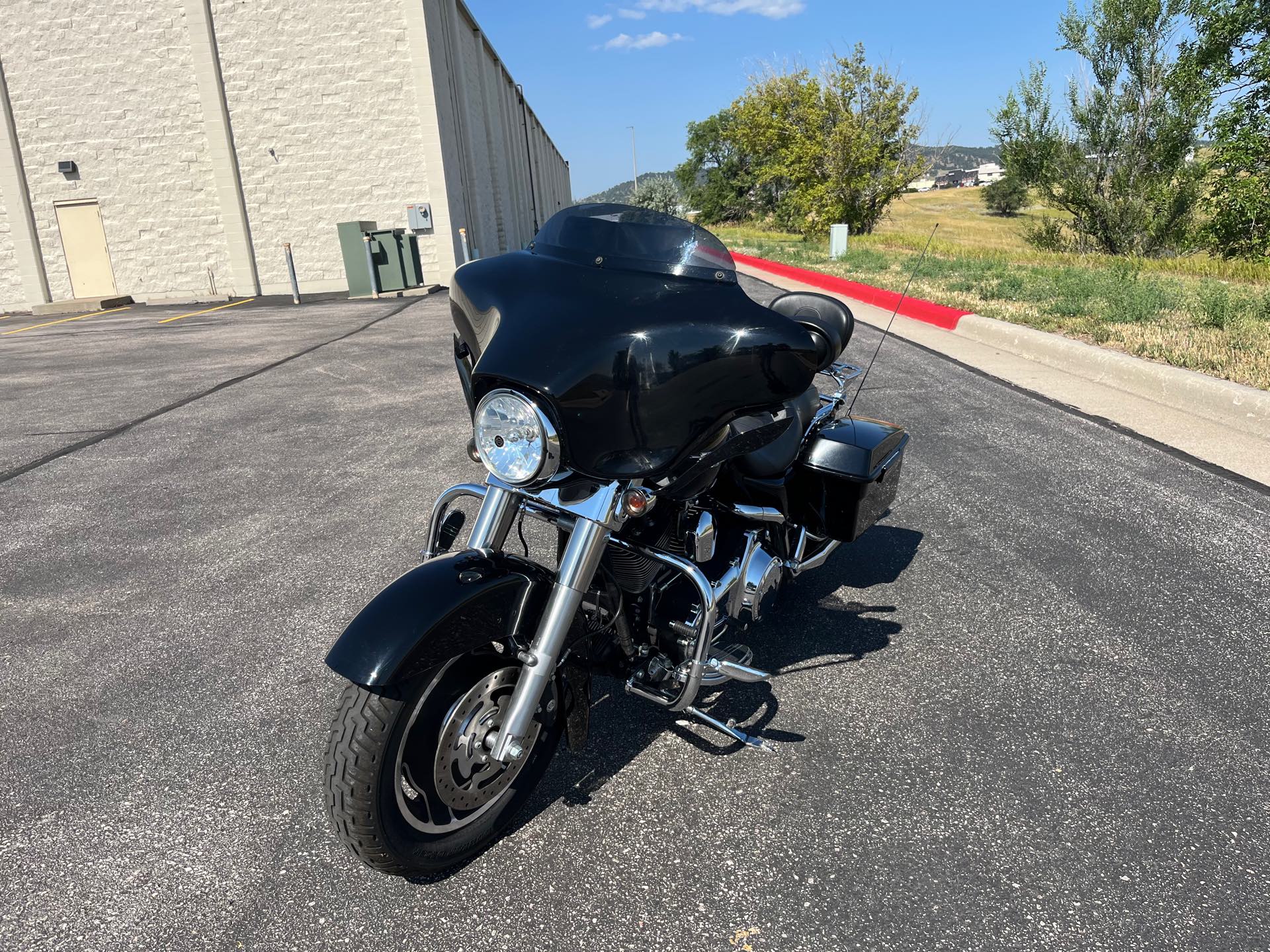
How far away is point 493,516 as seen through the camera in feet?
7.52

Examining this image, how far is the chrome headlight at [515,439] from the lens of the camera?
1899 millimetres

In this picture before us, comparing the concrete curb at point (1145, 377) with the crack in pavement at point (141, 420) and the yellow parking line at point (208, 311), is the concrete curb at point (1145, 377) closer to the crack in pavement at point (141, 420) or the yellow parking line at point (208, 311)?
the crack in pavement at point (141, 420)

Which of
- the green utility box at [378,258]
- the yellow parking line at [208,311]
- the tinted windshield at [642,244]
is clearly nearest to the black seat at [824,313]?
the tinted windshield at [642,244]

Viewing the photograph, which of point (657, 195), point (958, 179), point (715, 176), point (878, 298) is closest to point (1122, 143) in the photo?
point (878, 298)

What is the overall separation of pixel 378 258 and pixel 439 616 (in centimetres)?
1858

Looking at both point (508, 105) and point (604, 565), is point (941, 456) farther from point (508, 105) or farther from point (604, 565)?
point (508, 105)

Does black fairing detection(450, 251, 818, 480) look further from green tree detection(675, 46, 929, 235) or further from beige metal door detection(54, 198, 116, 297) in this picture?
green tree detection(675, 46, 929, 235)

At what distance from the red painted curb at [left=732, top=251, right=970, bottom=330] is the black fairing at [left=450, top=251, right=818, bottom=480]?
6.61 meters

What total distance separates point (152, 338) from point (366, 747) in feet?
43.2

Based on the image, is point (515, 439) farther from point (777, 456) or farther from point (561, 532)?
point (777, 456)

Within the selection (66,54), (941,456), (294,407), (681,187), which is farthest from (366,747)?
(681,187)

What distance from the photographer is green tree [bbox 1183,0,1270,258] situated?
762 inches

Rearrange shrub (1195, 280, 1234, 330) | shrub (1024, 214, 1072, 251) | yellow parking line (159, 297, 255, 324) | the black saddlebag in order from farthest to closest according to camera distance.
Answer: shrub (1024, 214, 1072, 251) < yellow parking line (159, 297, 255, 324) < shrub (1195, 280, 1234, 330) < the black saddlebag

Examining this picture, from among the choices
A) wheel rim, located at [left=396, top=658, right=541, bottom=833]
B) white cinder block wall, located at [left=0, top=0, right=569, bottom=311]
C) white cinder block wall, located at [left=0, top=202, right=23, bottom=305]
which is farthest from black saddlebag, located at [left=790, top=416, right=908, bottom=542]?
white cinder block wall, located at [left=0, top=202, right=23, bottom=305]
